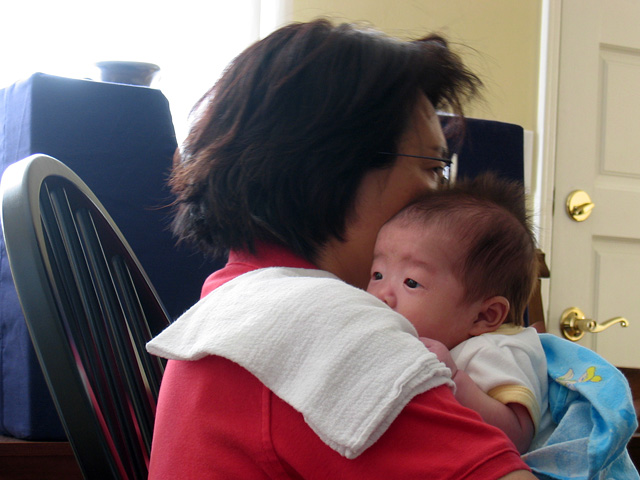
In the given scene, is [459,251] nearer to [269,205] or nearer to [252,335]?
[269,205]

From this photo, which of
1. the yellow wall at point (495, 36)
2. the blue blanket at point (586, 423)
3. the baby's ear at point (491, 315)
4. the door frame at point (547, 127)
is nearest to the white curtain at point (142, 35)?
the yellow wall at point (495, 36)

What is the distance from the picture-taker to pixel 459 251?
2.85 feet

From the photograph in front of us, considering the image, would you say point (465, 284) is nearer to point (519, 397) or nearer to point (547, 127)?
point (519, 397)

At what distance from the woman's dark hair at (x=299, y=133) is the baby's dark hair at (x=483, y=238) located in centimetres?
12

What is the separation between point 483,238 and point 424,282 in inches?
4.1

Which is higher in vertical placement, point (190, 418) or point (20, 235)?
point (20, 235)

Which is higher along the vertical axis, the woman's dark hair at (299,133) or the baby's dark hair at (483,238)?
the woman's dark hair at (299,133)

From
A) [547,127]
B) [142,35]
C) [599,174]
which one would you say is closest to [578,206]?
[599,174]

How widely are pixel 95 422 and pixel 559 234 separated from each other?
229 centimetres

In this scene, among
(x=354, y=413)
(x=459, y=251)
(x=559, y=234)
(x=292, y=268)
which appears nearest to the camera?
(x=354, y=413)

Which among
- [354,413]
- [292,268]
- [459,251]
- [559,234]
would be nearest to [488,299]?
[459,251]

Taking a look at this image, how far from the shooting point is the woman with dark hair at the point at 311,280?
1.71 feet

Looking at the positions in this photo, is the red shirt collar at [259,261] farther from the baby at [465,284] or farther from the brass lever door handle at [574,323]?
the brass lever door handle at [574,323]

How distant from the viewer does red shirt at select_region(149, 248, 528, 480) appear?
20.3 inches
